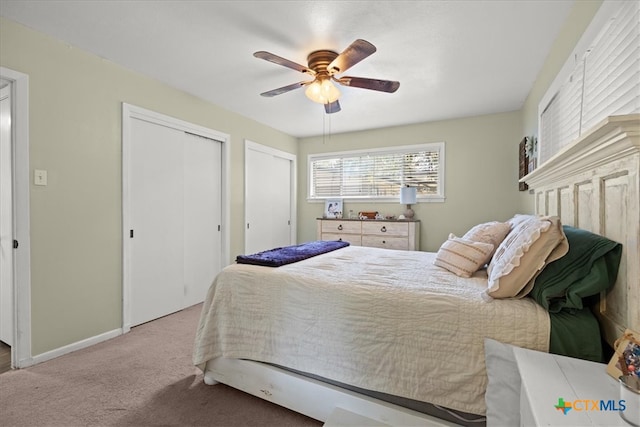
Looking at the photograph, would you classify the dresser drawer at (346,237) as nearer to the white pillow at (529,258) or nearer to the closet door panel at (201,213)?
the closet door panel at (201,213)

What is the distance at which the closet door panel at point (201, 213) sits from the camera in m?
3.40

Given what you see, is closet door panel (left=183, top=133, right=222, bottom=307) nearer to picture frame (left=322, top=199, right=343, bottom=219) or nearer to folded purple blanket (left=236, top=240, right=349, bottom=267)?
folded purple blanket (left=236, top=240, right=349, bottom=267)

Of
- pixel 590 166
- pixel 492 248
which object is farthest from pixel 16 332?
pixel 590 166

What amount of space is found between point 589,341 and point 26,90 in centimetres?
356

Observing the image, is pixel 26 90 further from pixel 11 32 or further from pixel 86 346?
pixel 86 346

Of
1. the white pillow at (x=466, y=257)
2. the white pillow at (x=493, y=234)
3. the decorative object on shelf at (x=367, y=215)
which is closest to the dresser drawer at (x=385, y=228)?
the decorative object on shelf at (x=367, y=215)

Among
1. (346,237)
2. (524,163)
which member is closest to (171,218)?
(346,237)

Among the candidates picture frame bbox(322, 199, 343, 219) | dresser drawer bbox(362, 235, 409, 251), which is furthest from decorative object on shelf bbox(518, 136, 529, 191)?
picture frame bbox(322, 199, 343, 219)

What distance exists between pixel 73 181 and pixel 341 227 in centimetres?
324

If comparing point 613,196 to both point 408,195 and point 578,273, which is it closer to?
point 578,273

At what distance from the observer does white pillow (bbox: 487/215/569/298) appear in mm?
1220

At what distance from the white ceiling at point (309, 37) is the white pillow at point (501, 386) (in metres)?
1.99

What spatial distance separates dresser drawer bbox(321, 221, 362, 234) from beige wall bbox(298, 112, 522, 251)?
0.57 metres

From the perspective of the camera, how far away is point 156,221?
3033mm
